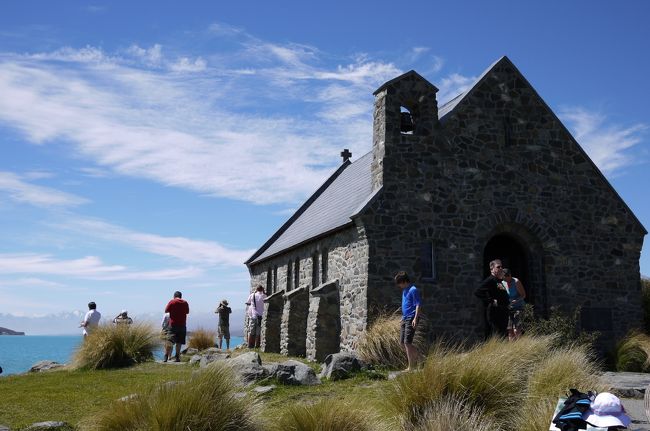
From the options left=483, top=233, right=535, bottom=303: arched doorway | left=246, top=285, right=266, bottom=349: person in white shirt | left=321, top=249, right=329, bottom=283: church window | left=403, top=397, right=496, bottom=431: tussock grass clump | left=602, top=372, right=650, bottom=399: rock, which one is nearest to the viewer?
left=403, top=397, right=496, bottom=431: tussock grass clump

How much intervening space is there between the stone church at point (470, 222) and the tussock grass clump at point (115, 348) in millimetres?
4866

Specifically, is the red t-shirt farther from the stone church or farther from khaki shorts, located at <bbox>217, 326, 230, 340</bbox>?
khaki shorts, located at <bbox>217, 326, 230, 340</bbox>

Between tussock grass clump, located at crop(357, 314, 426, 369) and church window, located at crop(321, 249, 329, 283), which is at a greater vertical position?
church window, located at crop(321, 249, 329, 283)

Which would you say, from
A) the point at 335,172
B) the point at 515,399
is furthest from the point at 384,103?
the point at 335,172

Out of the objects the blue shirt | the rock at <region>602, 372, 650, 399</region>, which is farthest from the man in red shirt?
the rock at <region>602, 372, 650, 399</region>

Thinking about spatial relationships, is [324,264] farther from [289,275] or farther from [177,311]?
[177,311]

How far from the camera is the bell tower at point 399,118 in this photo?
17406 millimetres

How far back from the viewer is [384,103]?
58.0 ft

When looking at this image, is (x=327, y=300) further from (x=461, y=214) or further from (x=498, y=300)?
(x=498, y=300)

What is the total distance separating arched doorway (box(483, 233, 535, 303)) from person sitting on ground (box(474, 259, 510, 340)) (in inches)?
218

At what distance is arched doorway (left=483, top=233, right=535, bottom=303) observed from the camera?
18.8m

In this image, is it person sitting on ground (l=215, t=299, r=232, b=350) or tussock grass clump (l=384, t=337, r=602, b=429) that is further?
person sitting on ground (l=215, t=299, r=232, b=350)

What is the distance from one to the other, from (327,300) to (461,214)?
4792mm

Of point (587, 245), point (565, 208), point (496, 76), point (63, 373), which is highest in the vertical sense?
point (496, 76)
